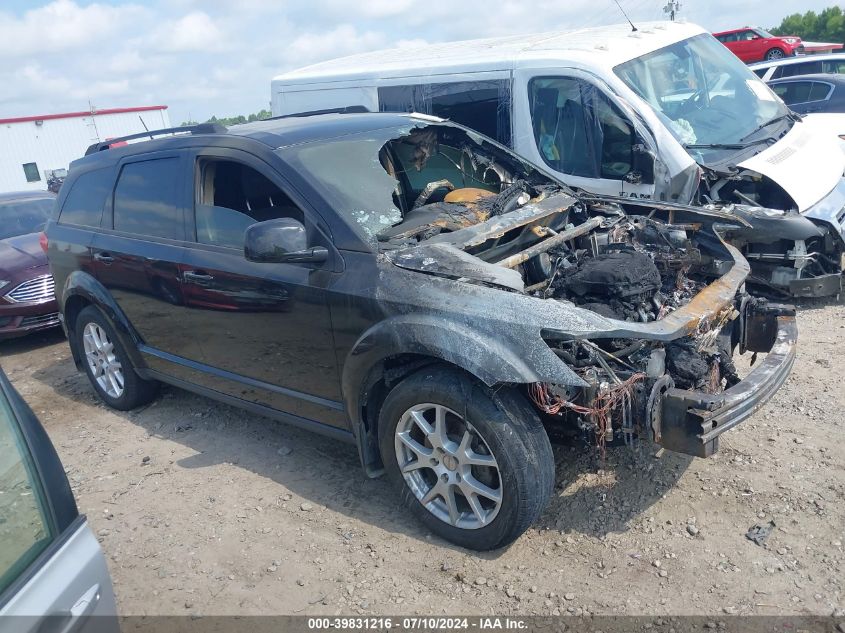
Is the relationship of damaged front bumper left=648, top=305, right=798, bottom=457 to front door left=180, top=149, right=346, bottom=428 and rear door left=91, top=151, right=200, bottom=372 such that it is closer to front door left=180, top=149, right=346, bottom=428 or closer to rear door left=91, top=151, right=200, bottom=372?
front door left=180, top=149, right=346, bottom=428

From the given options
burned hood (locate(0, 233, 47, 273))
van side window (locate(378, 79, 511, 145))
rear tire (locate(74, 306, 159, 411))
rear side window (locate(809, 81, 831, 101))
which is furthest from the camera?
rear side window (locate(809, 81, 831, 101))

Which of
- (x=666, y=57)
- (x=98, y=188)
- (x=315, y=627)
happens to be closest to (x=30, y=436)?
(x=315, y=627)

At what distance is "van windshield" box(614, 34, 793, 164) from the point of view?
5973 millimetres

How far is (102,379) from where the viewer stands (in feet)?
17.8

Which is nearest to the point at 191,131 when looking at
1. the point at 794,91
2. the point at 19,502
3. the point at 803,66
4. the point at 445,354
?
the point at 445,354

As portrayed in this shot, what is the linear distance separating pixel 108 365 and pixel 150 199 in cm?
152

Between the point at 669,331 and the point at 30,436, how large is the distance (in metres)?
2.43

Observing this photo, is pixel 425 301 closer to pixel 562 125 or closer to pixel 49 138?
pixel 562 125

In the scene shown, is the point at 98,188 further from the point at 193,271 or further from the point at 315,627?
the point at 315,627

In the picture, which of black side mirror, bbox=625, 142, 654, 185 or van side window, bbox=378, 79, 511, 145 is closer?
black side mirror, bbox=625, 142, 654, 185

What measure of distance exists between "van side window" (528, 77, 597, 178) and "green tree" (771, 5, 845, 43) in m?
34.9

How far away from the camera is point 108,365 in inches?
209

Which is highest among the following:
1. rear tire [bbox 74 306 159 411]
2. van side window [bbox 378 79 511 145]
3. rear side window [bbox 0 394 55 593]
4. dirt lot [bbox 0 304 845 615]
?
van side window [bbox 378 79 511 145]

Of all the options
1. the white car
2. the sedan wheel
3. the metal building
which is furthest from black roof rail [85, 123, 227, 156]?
the metal building
